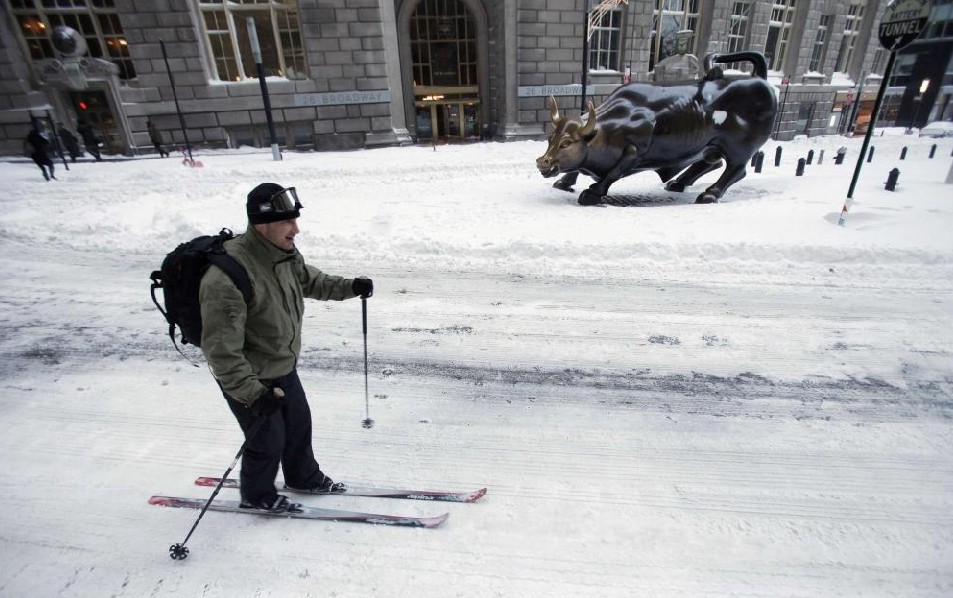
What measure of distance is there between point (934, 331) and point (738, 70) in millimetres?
28064

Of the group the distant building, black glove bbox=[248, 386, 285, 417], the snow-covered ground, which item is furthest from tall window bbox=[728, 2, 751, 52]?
black glove bbox=[248, 386, 285, 417]

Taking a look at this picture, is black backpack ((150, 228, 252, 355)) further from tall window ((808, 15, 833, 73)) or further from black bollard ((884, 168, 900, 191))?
tall window ((808, 15, 833, 73))

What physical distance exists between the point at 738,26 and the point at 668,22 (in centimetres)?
507

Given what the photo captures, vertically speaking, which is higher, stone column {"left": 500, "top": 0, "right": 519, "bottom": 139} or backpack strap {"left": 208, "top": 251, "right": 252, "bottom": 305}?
stone column {"left": 500, "top": 0, "right": 519, "bottom": 139}

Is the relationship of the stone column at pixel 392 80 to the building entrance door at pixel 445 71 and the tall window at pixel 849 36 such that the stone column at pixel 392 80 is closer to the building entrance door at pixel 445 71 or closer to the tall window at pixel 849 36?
the building entrance door at pixel 445 71

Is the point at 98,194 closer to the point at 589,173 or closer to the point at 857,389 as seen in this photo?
the point at 589,173

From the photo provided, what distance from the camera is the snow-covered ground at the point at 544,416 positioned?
2.32m

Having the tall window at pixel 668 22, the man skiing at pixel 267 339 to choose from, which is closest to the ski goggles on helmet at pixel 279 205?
the man skiing at pixel 267 339

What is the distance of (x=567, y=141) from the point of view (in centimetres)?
834

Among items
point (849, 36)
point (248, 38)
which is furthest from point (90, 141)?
point (849, 36)

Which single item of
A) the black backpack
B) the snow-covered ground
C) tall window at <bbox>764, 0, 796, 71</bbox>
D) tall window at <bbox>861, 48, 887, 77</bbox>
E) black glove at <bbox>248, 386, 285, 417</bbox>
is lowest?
the snow-covered ground

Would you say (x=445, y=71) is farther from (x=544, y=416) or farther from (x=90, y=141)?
(x=544, y=416)

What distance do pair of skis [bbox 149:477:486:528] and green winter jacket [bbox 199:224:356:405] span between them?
35.6 inches

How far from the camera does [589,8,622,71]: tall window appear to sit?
2180 cm
